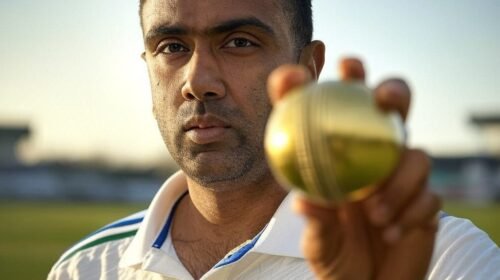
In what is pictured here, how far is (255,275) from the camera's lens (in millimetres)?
2760

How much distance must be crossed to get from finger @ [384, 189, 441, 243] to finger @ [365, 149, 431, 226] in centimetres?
1

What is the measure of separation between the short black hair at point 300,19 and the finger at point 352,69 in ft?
4.56

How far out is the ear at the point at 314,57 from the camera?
10.7 feet

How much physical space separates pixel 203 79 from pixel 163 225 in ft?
2.55

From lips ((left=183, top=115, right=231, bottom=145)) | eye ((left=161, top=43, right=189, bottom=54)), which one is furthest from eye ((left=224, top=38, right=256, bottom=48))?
lips ((left=183, top=115, right=231, bottom=145))

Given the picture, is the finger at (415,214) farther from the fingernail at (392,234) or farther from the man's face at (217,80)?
the man's face at (217,80)

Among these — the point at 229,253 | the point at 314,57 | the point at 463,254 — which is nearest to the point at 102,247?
the point at 229,253

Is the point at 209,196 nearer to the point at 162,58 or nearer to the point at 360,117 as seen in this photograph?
the point at 162,58

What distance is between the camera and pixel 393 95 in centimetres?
157

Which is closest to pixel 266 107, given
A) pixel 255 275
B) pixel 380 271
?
pixel 255 275

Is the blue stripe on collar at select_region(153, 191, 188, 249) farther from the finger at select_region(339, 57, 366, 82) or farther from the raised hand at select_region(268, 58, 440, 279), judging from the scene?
the finger at select_region(339, 57, 366, 82)

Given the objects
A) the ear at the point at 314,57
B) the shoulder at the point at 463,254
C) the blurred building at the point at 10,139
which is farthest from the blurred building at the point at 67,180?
the shoulder at the point at 463,254

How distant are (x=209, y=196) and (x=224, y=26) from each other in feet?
2.23

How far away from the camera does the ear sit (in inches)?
128
